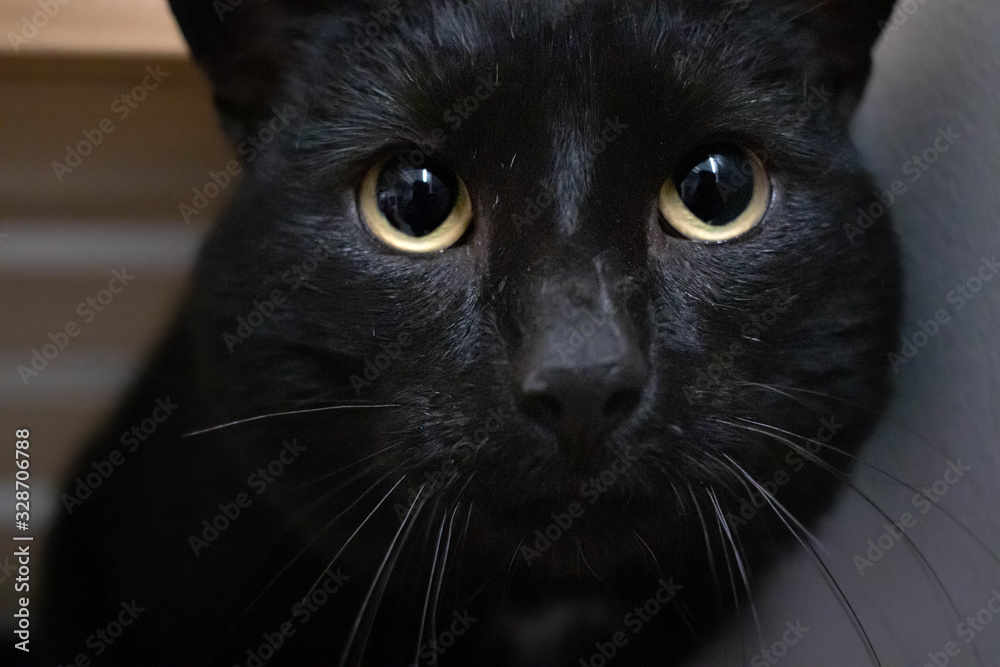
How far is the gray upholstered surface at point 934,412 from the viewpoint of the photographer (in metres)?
0.72

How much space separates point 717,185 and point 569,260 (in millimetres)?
165

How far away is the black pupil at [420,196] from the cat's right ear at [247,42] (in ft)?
0.59

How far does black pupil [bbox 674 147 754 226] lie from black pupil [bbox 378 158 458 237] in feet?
0.63

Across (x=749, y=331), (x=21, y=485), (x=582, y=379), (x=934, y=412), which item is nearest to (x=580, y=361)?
(x=582, y=379)

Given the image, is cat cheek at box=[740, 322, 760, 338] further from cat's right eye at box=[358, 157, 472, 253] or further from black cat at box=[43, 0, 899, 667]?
cat's right eye at box=[358, 157, 472, 253]

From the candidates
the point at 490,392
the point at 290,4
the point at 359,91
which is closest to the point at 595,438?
the point at 490,392

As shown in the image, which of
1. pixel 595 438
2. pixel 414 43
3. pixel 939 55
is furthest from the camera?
pixel 939 55

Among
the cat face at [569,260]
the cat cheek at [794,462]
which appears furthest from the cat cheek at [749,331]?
the cat cheek at [794,462]

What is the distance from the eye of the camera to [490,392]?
2.00ft

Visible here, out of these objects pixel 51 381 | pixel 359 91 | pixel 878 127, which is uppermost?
pixel 878 127

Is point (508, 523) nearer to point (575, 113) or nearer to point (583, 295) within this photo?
point (583, 295)

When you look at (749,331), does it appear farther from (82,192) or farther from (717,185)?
(82,192)

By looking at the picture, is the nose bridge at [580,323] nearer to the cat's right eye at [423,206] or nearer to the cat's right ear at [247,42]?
the cat's right eye at [423,206]

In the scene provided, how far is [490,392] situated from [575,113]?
0.24 meters
